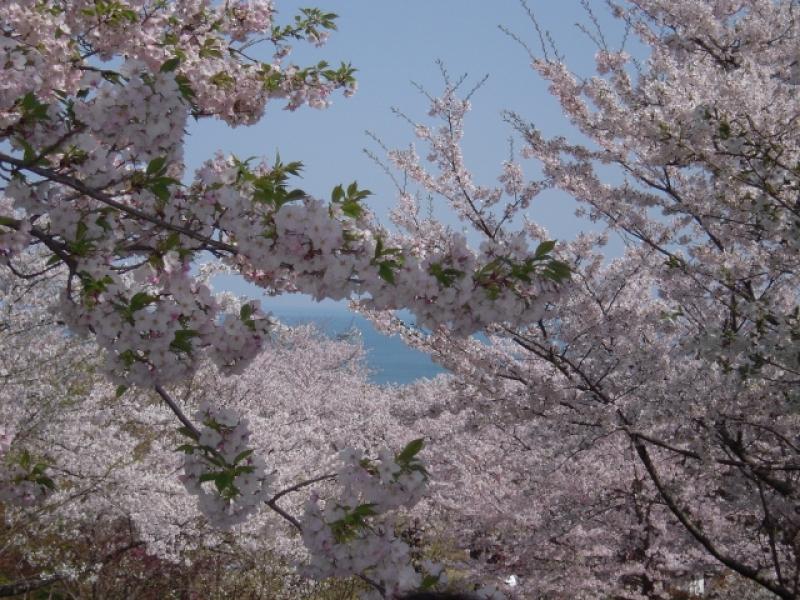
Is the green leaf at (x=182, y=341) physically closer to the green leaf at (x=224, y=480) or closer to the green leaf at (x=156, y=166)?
the green leaf at (x=224, y=480)

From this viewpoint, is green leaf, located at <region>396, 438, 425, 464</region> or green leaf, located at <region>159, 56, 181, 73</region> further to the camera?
green leaf, located at <region>396, 438, 425, 464</region>

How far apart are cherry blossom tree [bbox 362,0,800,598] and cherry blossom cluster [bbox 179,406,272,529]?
3.96ft

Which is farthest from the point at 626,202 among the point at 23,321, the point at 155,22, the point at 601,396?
the point at 23,321

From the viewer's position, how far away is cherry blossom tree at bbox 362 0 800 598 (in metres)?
4.32

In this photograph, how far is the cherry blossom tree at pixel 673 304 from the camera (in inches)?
170

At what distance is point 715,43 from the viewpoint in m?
6.74

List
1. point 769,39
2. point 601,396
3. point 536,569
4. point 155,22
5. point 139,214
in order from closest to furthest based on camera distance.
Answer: point 139,214 → point 155,22 → point 601,396 → point 769,39 → point 536,569

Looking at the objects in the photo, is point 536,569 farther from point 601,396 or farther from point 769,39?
point 769,39

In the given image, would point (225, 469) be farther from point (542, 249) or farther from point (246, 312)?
point (542, 249)

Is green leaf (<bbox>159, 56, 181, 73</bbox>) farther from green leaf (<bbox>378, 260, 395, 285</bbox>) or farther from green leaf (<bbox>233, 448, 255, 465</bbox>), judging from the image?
green leaf (<bbox>233, 448, 255, 465</bbox>)

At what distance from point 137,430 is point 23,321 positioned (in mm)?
3515

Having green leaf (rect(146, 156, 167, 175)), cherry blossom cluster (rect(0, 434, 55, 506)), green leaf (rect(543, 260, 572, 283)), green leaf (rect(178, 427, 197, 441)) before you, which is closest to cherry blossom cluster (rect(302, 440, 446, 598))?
green leaf (rect(178, 427, 197, 441))

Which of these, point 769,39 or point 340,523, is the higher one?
point 769,39

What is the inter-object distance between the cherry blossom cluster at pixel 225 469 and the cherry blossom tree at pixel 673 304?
1.21m
